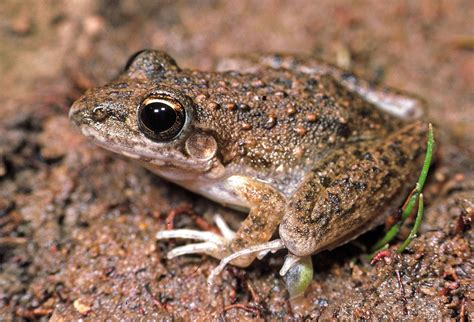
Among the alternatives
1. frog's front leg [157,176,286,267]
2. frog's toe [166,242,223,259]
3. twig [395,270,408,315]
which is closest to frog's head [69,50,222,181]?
frog's front leg [157,176,286,267]

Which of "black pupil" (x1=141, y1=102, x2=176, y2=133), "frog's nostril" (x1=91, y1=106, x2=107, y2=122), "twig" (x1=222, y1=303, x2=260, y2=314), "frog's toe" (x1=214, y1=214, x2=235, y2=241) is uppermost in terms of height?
"black pupil" (x1=141, y1=102, x2=176, y2=133)

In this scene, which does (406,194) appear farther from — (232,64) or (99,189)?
(99,189)

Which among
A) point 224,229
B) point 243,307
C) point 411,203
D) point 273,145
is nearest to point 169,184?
point 224,229

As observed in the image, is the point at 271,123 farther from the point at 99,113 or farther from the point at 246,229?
the point at 99,113

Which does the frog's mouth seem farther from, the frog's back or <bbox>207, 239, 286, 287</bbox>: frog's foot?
<bbox>207, 239, 286, 287</bbox>: frog's foot

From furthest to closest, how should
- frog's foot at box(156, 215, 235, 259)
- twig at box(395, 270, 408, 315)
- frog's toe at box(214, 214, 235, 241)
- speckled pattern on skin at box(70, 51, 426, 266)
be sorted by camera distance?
frog's toe at box(214, 214, 235, 241), frog's foot at box(156, 215, 235, 259), speckled pattern on skin at box(70, 51, 426, 266), twig at box(395, 270, 408, 315)

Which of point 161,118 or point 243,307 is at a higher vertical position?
point 161,118

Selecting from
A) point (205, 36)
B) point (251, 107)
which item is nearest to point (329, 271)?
point (251, 107)
